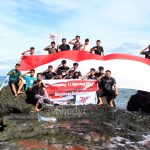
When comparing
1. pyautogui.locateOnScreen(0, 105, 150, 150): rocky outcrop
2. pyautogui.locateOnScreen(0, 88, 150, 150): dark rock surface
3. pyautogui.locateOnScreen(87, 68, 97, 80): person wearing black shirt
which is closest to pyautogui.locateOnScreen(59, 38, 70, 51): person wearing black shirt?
pyautogui.locateOnScreen(87, 68, 97, 80): person wearing black shirt

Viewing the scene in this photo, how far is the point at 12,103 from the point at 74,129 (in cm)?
513

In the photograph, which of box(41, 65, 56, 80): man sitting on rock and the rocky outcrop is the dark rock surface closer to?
the rocky outcrop

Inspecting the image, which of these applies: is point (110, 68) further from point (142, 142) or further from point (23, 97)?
point (142, 142)

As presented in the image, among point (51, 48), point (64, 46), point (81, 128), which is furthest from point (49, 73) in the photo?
point (81, 128)

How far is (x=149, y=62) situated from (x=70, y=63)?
4245 mm

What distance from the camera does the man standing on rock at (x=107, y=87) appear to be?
20953 millimetres

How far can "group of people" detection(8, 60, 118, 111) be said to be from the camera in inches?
793

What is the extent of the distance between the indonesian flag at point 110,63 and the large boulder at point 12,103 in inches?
80.0

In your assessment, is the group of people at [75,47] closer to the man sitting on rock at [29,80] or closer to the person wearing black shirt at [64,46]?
the person wearing black shirt at [64,46]

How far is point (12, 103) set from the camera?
20.9m

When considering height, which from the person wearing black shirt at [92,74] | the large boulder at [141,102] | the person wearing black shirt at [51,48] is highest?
the person wearing black shirt at [51,48]

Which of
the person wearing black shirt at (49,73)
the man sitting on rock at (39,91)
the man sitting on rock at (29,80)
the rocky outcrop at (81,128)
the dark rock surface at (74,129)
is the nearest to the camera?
the dark rock surface at (74,129)

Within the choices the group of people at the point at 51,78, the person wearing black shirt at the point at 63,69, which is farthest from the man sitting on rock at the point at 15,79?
the person wearing black shirt at the point at 63,69

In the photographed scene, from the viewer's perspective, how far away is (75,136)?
1599cm
